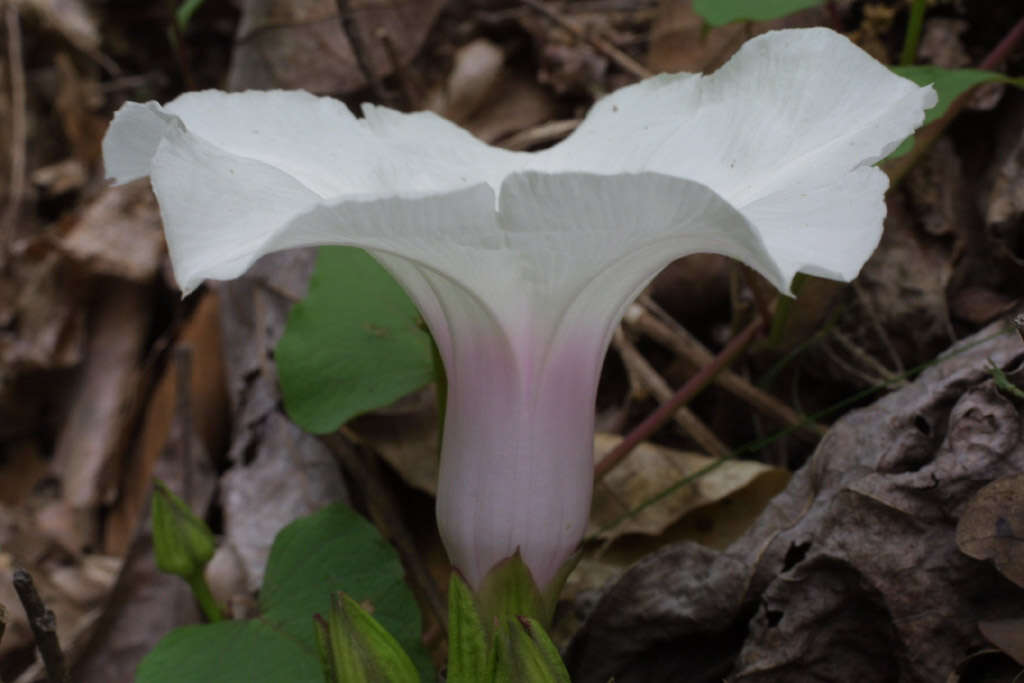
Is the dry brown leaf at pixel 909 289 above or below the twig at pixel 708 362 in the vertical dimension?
above

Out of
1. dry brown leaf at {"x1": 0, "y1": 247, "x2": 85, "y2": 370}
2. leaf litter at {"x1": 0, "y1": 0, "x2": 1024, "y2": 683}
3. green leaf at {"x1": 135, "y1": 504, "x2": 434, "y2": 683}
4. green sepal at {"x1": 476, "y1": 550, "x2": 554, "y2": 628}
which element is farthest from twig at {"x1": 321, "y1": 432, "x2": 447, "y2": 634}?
dry brown leaf at {"x1": 0, "y1": 247, "x2": 85, "y2": 370}

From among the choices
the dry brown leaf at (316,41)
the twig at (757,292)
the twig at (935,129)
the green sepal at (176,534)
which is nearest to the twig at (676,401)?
the twig at (757,292)

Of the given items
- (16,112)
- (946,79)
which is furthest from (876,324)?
(16,112)

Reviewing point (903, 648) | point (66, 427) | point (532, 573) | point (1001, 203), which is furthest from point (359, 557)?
point (66, 427)

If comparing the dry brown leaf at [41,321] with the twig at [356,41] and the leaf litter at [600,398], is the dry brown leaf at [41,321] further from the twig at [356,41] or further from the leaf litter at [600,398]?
the twig at [356,41]

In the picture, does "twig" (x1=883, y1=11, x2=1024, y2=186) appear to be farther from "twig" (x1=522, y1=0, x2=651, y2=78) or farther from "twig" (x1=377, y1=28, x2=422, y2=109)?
"twig" (x1=377, y1=28, x2=422, y2=109)

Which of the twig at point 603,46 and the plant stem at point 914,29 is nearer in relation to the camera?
the plant stem at point 914,29

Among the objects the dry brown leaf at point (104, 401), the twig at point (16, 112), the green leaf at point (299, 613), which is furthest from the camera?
the twig at point (16, 112)
